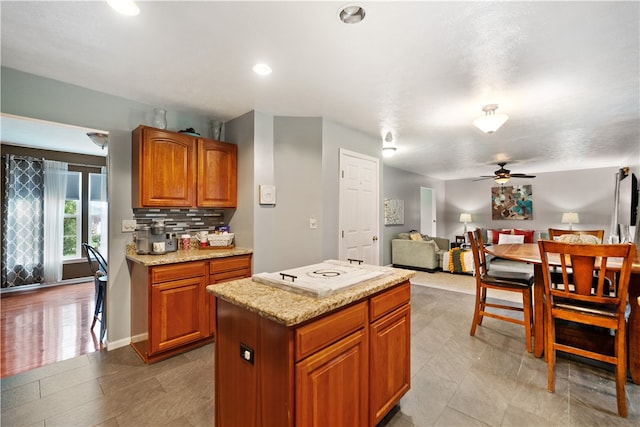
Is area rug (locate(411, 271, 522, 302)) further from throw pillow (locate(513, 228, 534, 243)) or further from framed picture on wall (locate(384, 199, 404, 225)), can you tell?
throw pillow (locate(513, 228, 534, 243))

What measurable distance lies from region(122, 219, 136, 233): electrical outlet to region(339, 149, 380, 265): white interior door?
2.27 m

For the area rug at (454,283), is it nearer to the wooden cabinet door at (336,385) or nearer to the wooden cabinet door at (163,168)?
the wooden cabinet door at (336,385)

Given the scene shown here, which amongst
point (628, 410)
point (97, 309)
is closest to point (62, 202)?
point (97, 309)

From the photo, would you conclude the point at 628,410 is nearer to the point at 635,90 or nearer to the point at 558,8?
the point at 558,8

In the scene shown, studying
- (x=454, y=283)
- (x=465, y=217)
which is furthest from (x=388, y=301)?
(x=465, y=217)

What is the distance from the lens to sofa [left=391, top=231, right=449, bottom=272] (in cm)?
598

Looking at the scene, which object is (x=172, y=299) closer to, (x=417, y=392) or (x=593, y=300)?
(x=417, y=392)

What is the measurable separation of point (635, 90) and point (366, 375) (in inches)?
142

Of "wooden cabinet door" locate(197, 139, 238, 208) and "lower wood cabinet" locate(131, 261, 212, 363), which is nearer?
"lower wood cabinet" locate(131, 261, 212, 363)

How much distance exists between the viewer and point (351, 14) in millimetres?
1636

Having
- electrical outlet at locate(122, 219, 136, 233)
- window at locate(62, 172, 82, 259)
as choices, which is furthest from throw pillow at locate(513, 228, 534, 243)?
window at locate(62, 172, 82, 259)

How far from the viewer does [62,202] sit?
5129mm

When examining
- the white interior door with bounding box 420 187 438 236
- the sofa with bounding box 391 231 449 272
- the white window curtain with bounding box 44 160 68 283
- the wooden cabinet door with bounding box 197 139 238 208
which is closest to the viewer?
the wooden cabinet door with bounding box 197 139 238 208

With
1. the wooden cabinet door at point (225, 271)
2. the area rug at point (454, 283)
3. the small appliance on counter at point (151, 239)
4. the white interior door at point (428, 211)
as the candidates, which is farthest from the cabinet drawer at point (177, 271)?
the white interior door at point (428, 211)
